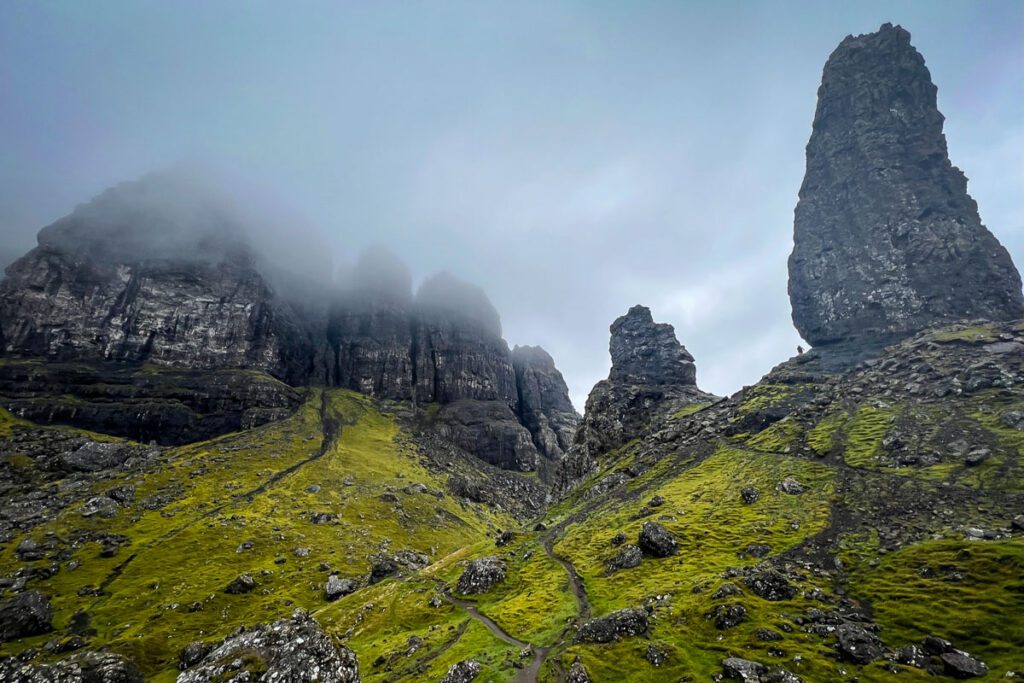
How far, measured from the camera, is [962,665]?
106 feet

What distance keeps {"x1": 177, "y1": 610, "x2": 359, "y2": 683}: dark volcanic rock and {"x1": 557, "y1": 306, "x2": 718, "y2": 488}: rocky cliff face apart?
115165mm

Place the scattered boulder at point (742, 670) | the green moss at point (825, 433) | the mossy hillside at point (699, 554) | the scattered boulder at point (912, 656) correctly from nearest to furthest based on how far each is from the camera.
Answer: the scattered boulder at point (912, 656), the scattered boulder at point (742, 670), the mossy hillside at point (699, 554), the green moss at point (825, 433)

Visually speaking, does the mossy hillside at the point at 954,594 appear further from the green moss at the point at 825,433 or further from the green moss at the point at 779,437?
the green moss at the point at 779,437

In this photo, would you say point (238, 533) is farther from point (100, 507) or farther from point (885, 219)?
point (885, 219)

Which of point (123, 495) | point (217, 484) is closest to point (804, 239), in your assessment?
point (217, 484)

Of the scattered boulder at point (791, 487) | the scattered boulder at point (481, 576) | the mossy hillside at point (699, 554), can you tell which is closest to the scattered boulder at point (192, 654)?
the scattered boulder at point (481, 576)

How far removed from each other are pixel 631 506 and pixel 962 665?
5754 centimetres

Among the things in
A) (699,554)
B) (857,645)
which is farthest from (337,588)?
(857,645)

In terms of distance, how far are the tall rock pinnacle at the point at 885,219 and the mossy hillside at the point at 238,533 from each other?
150 metres

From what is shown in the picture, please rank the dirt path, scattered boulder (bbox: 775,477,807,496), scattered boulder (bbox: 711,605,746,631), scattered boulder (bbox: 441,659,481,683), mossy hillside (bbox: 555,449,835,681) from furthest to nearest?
the dirt path
scattered boulder (bbox: 775,477,807,496)
scattered boulder (bbox: 711,605,746,631)
scattered boulder (bbox: 441,659,481,683)
mossy hillside (bbox: 555,449,835,681)

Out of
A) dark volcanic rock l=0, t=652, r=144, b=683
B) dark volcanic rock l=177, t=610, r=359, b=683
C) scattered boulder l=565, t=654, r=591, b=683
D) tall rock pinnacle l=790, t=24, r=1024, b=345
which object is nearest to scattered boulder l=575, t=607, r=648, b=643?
scattered boulder l=565, t=654, r=591, b=683

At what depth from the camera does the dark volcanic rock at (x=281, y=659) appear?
28438 millimetres

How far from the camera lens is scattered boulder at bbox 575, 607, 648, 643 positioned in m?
44.7

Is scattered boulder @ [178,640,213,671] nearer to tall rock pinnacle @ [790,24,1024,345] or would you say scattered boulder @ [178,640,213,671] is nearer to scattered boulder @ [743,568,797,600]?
scattered boulder @ [743,568,797,600]
